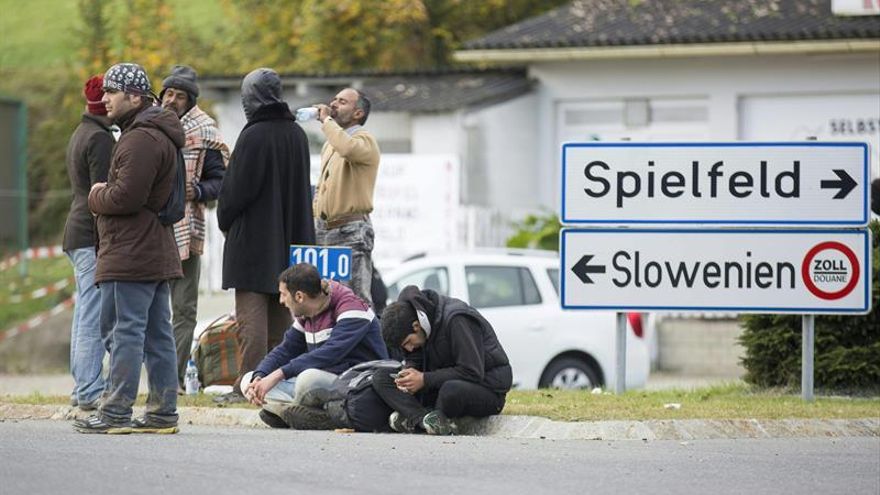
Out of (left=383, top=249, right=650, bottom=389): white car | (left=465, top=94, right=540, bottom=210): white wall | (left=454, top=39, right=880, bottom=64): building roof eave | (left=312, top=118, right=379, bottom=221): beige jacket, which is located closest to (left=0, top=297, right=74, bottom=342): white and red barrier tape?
(left=465, top=94, right=540, bottom=210): white wall

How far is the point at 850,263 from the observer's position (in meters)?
13.2

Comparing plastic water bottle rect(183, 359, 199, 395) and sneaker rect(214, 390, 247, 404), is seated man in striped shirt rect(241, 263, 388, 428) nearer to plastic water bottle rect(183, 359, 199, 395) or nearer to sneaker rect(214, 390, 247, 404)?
sneaker rect(214, 390, 247, 404)

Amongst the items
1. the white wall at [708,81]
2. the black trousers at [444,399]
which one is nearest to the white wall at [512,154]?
the white wall at [708,81]

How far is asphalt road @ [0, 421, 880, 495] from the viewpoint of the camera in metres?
8.64

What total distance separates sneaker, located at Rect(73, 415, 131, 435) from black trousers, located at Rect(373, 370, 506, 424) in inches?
60.4

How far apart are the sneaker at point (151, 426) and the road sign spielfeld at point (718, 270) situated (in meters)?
3.60

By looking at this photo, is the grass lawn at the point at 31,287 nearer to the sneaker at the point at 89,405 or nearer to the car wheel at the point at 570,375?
the car wheel at the point at 570,375

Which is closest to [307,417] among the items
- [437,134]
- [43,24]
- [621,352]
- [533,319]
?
[621,352]

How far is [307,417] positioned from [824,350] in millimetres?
4312

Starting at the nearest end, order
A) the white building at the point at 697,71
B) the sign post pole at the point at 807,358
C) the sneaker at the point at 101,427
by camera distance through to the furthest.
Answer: the sneaker at the point at 101,427
the sign post pole at the point at 807,358
the white building at the point at 697,71

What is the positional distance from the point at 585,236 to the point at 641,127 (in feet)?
47.3

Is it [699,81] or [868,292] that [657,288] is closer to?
[868,292]

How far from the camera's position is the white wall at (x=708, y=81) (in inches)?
1033

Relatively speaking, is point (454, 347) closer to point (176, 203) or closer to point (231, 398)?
point (176, 203)
